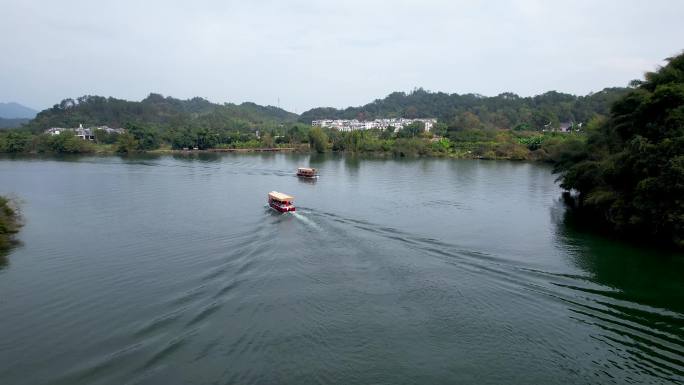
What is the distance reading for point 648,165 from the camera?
58.3ft

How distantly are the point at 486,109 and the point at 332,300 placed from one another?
11029 centimetres

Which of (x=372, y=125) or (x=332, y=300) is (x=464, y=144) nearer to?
(x=372, y=125)

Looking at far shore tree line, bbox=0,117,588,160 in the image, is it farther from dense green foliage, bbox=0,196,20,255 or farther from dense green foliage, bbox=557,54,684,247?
dense green foliage, bbox=0,196,20,255

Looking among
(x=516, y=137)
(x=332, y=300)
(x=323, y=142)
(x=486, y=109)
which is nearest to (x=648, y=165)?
(x=332, y=300)

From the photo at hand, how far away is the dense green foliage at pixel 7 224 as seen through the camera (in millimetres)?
17478

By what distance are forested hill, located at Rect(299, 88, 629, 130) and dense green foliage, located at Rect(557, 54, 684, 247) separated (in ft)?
67.4

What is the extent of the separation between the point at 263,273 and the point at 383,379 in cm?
651

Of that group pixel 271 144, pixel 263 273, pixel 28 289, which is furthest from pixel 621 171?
pixel 271 144

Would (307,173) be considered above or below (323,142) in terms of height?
below

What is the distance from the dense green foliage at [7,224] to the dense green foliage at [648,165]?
25.4 metres

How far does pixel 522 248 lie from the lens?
17562 mm

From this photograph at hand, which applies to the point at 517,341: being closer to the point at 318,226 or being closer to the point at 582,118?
the point at 318,226

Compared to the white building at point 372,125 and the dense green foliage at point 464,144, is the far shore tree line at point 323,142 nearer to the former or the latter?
the dense green foliage at point 464,144

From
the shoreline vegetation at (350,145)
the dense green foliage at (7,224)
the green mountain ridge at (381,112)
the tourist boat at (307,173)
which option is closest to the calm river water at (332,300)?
the dense green foliage at (7,224)
